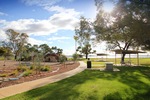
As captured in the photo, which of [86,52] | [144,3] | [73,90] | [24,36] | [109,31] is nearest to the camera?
[73,90]

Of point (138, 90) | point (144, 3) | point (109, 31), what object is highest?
point (144, 3)

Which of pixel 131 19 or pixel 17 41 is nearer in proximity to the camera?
pixel 131 19

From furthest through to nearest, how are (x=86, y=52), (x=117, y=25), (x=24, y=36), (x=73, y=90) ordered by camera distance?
(x=86, y=52), (x=24, y=36), (x=117, y=25), (x=73, y=90)

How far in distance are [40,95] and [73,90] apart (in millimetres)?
2008

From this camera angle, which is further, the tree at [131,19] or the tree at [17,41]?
the tree at [17,41]

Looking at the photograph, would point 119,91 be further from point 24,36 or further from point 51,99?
point 24,36

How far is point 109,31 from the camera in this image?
13.5m

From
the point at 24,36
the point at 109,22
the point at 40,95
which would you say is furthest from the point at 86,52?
the point at 40,95

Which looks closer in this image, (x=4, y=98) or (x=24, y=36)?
(x=4, y=98)

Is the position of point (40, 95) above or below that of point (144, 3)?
below

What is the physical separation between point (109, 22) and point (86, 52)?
65.3 metres

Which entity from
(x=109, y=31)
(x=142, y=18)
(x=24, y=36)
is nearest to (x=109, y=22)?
(x=109, y=31)

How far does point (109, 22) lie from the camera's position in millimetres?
13711

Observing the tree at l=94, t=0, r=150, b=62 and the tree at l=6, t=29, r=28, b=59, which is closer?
the tree at l=94, t=0, r=150, b=62
